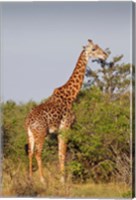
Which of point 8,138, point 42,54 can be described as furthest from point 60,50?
point 8,138

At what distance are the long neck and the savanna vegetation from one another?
6cm

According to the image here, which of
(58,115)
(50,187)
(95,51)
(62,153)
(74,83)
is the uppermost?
(95,51)

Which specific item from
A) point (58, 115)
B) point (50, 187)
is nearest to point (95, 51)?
point (58, 115)

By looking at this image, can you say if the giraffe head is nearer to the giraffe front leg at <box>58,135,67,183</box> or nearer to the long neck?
the long neck

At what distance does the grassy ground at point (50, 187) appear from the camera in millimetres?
10633

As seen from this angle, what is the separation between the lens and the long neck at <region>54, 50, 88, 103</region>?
10688mm

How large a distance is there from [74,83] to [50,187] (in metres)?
0.88

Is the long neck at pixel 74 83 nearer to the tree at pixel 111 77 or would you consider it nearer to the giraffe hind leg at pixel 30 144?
the tree at pixel 111 77

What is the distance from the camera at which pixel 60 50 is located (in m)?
10.7

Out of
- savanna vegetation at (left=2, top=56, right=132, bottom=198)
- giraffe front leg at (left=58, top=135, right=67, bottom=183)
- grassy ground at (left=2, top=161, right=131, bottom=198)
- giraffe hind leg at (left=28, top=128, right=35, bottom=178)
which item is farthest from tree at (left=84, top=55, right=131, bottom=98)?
grassy ground at (left=2, top=161, right=131, bottom=198)

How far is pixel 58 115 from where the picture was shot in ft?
35.8

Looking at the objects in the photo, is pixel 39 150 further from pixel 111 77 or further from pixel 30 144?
pixel 111 77

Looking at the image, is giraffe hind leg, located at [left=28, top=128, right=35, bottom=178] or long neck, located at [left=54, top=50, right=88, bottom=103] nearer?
long neck, located at [left=54, top=50, right=88, bottom=103]

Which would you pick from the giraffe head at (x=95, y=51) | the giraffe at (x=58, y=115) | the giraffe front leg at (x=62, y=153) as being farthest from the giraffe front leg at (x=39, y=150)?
the giraffe head at (x=95, y=51)
